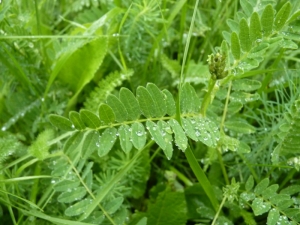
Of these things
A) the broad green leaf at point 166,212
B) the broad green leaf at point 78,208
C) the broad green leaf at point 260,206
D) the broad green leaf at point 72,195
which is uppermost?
the broad green leaf at point 72,195

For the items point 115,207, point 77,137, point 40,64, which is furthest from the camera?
point 40,64

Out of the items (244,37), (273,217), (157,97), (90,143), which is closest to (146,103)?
(157,97)

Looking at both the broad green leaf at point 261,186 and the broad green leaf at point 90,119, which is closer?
the broad green leaf at point 90,119

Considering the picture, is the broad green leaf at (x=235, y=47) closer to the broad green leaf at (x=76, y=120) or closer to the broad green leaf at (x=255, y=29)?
the broad green leaf at (x=255, y=29)

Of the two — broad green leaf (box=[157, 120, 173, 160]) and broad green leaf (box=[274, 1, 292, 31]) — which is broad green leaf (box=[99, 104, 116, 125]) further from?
broad green leaf (box=[274, 1, 292, 31])

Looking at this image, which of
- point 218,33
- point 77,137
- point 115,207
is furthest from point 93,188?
point 218,33

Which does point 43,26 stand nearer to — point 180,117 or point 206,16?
point 206,16

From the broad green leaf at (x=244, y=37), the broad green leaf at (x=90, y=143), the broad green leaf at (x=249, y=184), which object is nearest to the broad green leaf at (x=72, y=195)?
the broad green leaf at (x=90, y=143)
